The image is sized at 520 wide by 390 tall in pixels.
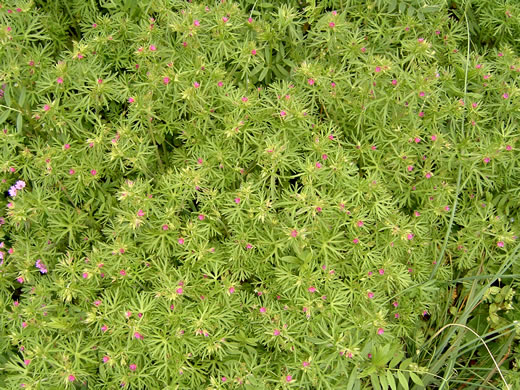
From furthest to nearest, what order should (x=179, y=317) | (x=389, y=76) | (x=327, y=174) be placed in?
(x=389, y=76), (x=327, y=174), (x=179, y=317)

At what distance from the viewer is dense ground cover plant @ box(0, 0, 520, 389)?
10.3 feet

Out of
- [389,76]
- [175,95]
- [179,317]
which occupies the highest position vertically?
[175,95]

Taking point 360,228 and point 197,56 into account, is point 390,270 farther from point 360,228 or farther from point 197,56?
point 197,56

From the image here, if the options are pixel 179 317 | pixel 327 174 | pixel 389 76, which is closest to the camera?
pixel 179 317

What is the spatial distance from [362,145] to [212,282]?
1.44 metres

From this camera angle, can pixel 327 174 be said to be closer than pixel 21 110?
Yes

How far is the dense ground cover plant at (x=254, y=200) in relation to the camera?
3.13 m

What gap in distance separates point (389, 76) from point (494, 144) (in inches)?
35.4

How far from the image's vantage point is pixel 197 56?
11.2 ft

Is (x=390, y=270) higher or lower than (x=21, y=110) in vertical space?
lower

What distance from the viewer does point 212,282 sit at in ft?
10.8

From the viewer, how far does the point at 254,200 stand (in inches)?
126

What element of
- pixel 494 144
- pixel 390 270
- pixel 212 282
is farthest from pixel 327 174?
pixel 494 144

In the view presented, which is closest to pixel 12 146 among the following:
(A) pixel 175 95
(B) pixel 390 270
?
(A) pixel 175 95
